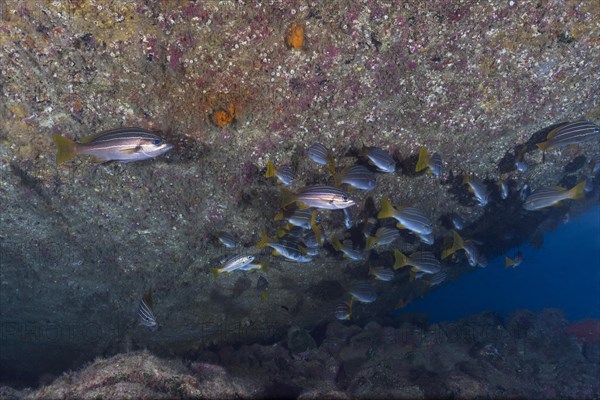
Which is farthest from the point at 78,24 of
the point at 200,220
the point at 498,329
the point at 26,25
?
the point at 498,329

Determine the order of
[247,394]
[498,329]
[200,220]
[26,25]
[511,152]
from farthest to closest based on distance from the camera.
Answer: [498,329]
[511,152]
[200,220]
[247,394]
[26,25]

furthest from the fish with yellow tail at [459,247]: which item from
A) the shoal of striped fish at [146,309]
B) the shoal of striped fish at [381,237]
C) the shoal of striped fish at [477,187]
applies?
the shoal of striped fish at [146,309]

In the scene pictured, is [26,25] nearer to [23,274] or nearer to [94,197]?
[94,197]

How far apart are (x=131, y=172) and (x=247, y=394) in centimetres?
345

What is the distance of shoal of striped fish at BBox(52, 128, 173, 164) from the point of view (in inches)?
137

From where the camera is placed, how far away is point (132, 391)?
11.3 ft

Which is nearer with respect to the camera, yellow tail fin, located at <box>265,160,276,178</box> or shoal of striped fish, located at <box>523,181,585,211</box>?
yellow tail fin, located at <box>265,160,276,178</box>

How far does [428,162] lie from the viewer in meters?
5.52

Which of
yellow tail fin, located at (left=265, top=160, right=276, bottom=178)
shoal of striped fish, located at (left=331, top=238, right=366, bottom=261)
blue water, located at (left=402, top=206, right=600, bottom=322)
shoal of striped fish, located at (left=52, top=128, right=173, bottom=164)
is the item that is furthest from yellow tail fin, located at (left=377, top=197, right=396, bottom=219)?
blue water, located at (left=402, top=206, right=600, bottom=322)

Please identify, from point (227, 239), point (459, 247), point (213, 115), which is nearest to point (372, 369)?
point (459, 247)

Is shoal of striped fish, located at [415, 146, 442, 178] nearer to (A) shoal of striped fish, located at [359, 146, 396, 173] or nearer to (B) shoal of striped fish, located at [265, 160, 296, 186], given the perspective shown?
(A) shoal of striped fish, located at [359, 146, 396, 173]

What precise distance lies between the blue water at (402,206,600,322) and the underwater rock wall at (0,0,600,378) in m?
48.2

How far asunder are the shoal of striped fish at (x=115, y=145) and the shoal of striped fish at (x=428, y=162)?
12.3ft

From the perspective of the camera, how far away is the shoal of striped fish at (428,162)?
540 centimetres
